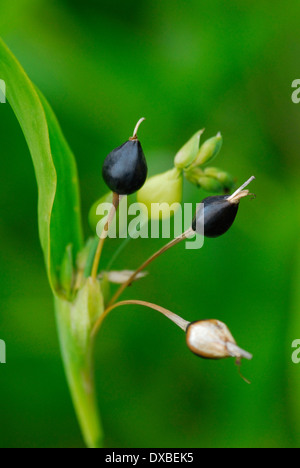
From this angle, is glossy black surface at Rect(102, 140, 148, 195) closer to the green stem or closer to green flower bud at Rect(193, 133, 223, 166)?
green flower bud at Rect(193, 133, 223, 166)

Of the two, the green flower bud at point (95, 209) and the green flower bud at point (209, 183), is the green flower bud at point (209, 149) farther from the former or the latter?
the green flower bud at point (95, 209)

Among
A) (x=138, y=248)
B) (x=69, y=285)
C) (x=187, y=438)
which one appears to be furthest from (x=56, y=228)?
(x=187, y=438)

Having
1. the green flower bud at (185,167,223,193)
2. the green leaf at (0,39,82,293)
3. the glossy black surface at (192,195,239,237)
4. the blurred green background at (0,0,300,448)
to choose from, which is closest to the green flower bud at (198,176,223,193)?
the green flower bud at (185,167,223,193)

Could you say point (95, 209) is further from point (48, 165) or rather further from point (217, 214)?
point (217, 214)

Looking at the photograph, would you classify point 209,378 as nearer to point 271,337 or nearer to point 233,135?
point 271,337

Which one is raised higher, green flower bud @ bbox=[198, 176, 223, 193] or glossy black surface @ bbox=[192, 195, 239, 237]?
green flower bud @ bbox=[198, 176, 223, 193]

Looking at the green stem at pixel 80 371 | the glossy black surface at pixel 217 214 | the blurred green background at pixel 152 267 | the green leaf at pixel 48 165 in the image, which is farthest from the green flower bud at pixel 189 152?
the blurred green background at pixel 152 267
